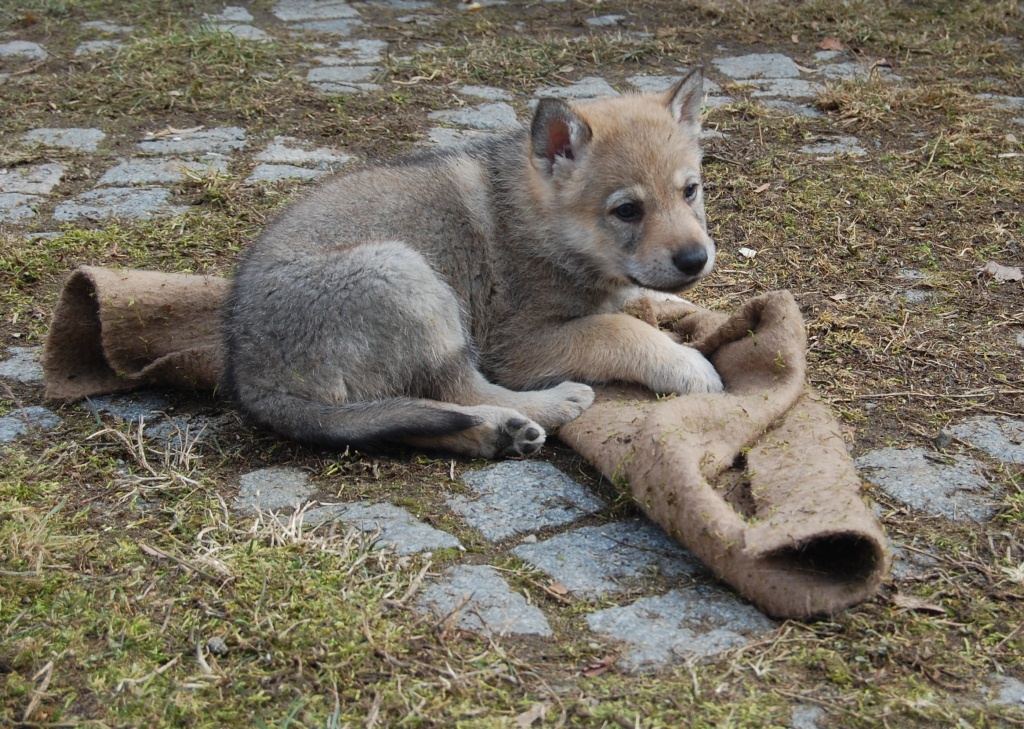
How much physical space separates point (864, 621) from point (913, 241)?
11.8ft

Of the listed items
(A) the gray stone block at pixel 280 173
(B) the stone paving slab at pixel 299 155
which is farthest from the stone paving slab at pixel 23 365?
(B) the stone paving slab at pixel 299 155

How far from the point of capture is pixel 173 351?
5.22 metres

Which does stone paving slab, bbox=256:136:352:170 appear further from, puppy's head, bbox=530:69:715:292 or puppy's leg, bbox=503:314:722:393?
puppy's leg, bbox=503:314:722:393

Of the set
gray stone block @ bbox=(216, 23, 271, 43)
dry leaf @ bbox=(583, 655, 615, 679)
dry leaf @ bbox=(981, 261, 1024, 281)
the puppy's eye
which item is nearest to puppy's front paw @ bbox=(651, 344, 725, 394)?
the puppy's eye

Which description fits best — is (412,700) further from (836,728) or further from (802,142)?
(802,142)

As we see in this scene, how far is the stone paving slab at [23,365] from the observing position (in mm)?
5223

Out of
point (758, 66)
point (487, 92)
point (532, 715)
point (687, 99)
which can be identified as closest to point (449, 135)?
point (487, 92)

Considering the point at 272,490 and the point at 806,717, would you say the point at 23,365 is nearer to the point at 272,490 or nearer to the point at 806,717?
the point at 272,490

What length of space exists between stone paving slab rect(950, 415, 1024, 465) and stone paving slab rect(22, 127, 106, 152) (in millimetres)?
6046

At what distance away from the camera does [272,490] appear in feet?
14.1

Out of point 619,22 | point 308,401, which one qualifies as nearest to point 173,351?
point 308,401

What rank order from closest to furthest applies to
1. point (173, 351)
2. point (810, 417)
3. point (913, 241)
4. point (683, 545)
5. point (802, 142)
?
Result: 1. point (683, 545)
2. point (810, 417)
3. point (173, 351)
4. point (913, 241)
5. point (802, 142)

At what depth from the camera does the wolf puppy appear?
14.9ft

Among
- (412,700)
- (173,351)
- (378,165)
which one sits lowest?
(173,351)
